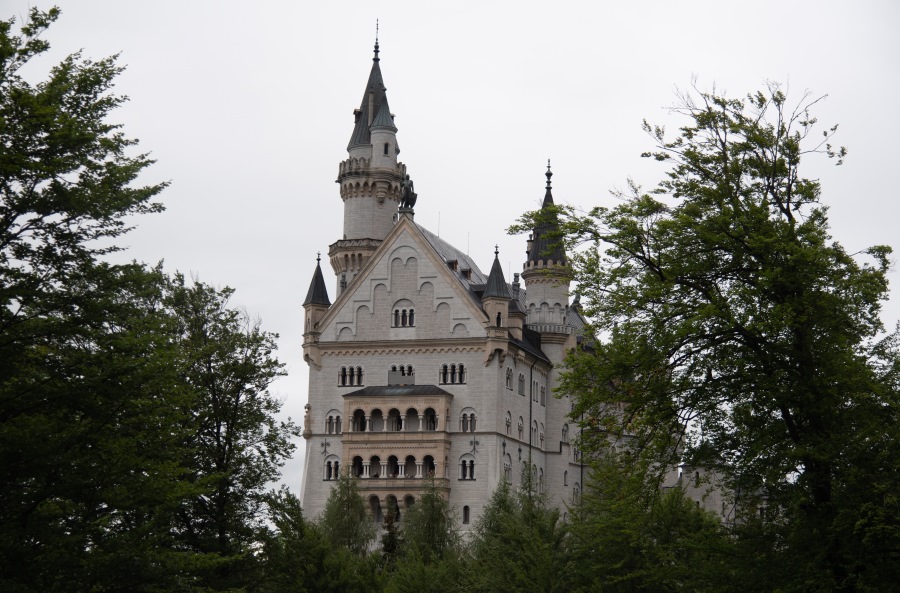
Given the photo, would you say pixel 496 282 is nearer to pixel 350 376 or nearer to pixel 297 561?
pixel 350 376

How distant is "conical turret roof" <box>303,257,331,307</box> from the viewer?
11088 cm

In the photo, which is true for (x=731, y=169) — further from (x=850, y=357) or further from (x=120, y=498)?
(x=120, y=498)

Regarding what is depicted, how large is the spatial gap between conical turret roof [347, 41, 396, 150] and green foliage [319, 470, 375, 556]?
111 ft

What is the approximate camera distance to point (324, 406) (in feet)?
355

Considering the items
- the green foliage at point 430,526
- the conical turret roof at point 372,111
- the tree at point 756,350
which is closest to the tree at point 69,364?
the tree at point 756,350

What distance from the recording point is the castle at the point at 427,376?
10356cm

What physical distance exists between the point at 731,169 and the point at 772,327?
515 cm

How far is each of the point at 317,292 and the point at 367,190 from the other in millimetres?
11215

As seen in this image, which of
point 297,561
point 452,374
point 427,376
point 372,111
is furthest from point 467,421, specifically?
point 297,561

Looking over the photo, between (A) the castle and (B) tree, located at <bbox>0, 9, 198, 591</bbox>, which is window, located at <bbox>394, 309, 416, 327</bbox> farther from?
(B) tree, located at <bbox>0, 9, 198, 591</bbox>

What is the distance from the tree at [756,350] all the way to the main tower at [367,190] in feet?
261

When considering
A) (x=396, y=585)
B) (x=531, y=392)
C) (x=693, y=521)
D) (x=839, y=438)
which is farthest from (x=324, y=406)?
Result: (x=839, y=438)

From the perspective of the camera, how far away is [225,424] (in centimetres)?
5597

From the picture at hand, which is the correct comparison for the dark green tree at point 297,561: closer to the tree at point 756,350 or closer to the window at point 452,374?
the tree at point 756,350
